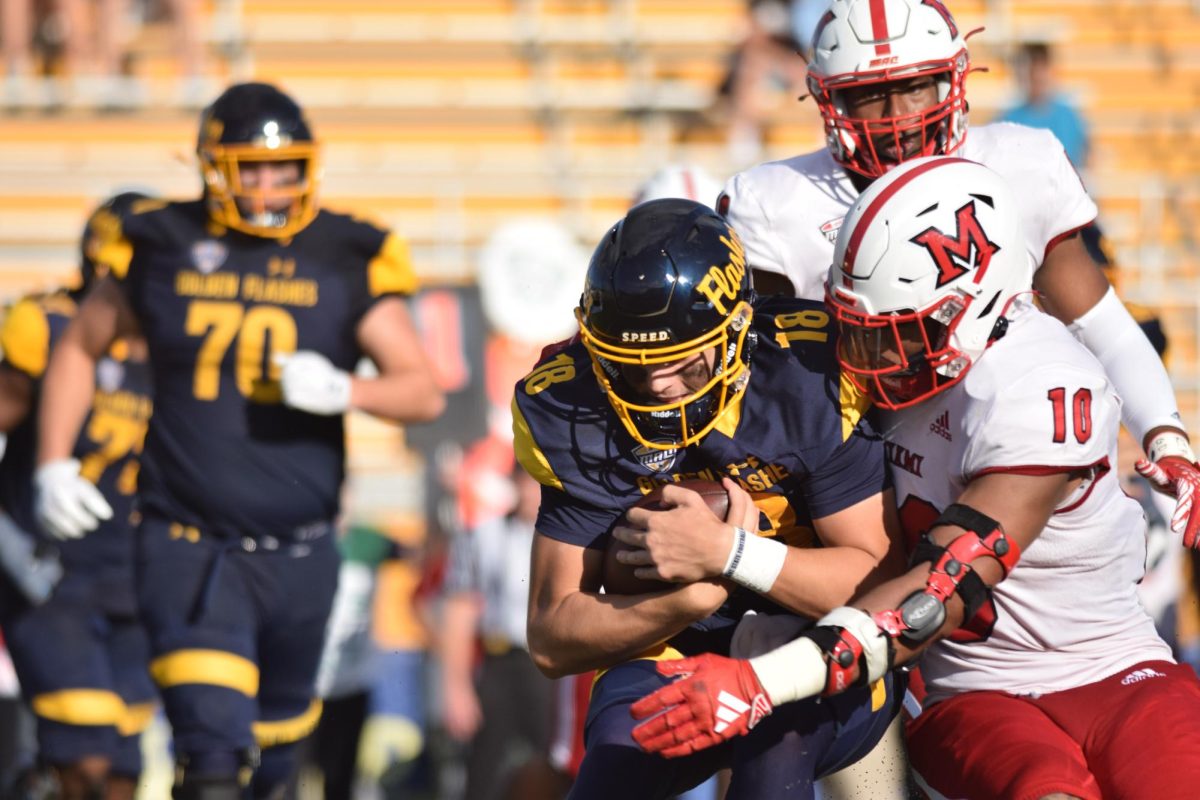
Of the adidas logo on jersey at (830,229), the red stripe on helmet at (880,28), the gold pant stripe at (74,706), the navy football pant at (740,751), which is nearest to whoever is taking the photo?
the navy football pant at (740,751)

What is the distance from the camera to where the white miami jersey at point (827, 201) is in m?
4.04

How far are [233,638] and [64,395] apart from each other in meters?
0.95

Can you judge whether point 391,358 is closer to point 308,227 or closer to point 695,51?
point 308,227

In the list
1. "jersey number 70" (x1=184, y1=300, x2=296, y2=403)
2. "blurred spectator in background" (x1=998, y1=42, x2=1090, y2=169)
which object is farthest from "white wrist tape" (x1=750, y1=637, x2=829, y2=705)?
"blurred spectator in background" (x1=998, y1=42, x2=1090, y2=169)

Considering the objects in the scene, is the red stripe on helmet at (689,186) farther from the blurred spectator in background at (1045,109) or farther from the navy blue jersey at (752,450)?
the blurred spectator in background at (1045,109)

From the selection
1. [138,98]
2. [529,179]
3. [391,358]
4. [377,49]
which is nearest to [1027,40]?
[529,179]

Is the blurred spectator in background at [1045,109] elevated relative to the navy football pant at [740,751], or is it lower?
elevated

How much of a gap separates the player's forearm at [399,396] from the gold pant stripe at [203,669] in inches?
31.3

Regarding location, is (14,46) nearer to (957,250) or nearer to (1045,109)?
(1045,109)

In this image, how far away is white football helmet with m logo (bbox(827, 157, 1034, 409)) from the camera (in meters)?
3.40

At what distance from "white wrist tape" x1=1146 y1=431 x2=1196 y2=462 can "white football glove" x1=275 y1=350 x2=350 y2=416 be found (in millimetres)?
2254

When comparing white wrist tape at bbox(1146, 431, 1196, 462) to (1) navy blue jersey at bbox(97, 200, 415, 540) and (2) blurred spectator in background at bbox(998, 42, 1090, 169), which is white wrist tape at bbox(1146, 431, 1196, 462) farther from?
(2) blurred spectator in background at bbox(998, 42, 1090, 169)

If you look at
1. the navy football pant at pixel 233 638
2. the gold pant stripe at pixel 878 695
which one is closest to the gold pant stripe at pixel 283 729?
the navy football pant at pixel 233 638

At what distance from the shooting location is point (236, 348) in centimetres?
515
